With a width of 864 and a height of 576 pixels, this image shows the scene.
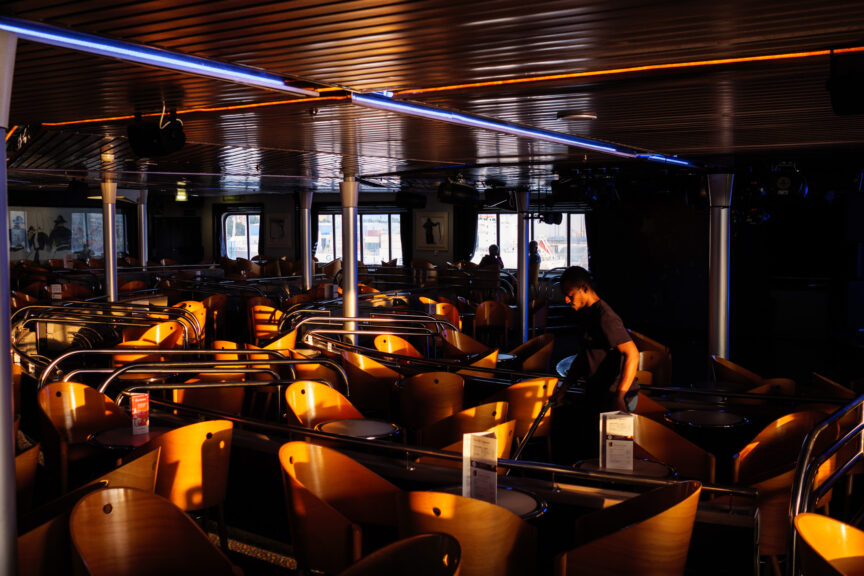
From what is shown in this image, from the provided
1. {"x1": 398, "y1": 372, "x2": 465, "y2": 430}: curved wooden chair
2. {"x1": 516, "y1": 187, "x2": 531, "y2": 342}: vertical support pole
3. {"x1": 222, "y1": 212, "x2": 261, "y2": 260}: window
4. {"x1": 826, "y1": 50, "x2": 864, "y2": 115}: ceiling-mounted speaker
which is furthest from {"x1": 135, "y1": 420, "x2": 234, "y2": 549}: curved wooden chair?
{"x1": 222, "y1": 212, "x2": 261, "y2": 260}: window

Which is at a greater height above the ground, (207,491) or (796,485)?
(796,485)

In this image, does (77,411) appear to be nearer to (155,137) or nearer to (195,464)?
(195,464)

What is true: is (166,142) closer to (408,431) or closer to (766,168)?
(408,431)

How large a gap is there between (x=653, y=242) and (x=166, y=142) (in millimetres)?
11131

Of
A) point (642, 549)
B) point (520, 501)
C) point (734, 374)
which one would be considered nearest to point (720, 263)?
point (734, 374)

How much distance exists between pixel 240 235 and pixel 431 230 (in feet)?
21.1

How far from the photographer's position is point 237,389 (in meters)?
5.48

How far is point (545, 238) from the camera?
18766 mm

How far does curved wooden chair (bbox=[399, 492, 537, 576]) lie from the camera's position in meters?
2.63

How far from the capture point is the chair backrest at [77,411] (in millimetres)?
4527

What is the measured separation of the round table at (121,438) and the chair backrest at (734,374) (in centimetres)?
463

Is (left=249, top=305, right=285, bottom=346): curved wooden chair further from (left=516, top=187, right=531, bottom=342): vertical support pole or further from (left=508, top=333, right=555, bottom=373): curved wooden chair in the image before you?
(left=516, top=187, right=531, bottom=342): vertical support pole

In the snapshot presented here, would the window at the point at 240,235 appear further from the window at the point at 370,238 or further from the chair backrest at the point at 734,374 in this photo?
the chair backrest at the point at 734,374

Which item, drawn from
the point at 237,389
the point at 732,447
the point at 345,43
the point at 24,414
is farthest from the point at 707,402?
the point at 24,414
